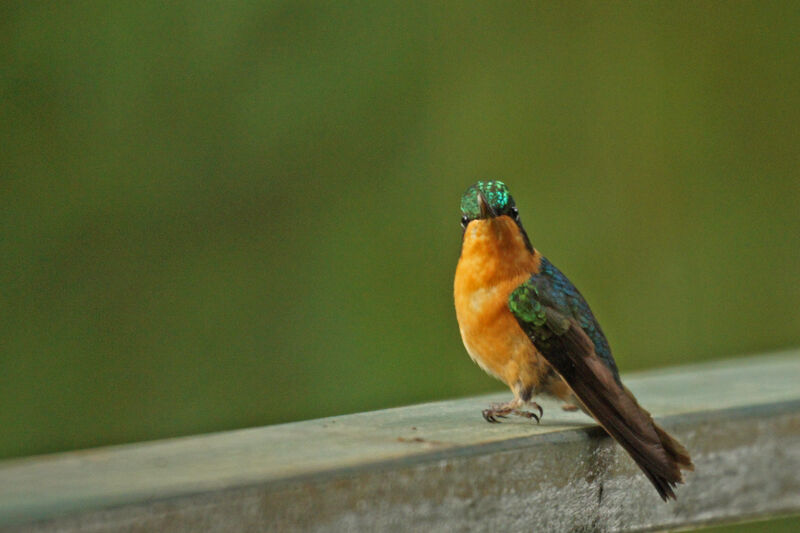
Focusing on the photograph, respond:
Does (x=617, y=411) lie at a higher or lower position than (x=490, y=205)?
lower

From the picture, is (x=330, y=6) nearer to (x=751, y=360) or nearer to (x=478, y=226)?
(x=751, y=360)

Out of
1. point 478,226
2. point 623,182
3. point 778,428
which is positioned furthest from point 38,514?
point 623,182

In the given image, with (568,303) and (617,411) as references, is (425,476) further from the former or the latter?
(568,303)

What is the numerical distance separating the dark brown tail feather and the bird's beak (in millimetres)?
220

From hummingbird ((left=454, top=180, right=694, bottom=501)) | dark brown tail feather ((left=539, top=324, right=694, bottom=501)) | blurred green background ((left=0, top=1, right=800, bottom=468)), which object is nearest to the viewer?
dark brown tail feather ((left=539, top=324, right=694, bottom=501))

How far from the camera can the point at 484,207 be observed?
6.48 ft

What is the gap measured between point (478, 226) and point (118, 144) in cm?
213

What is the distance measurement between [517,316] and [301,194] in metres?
2.20

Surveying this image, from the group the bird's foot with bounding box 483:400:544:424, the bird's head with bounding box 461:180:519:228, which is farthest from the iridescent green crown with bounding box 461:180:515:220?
the bird's foot with bounding box 483:400:544:424

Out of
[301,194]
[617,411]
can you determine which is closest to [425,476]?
[617,411]

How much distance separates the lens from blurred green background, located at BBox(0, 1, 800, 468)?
3807 millimetres

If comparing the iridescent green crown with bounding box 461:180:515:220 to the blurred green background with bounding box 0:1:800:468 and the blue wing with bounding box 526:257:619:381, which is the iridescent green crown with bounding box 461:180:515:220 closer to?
the blue wing with bounding box 526:257:619:381

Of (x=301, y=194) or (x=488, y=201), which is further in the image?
(x=301, y=194)

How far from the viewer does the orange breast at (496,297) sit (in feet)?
6.53
